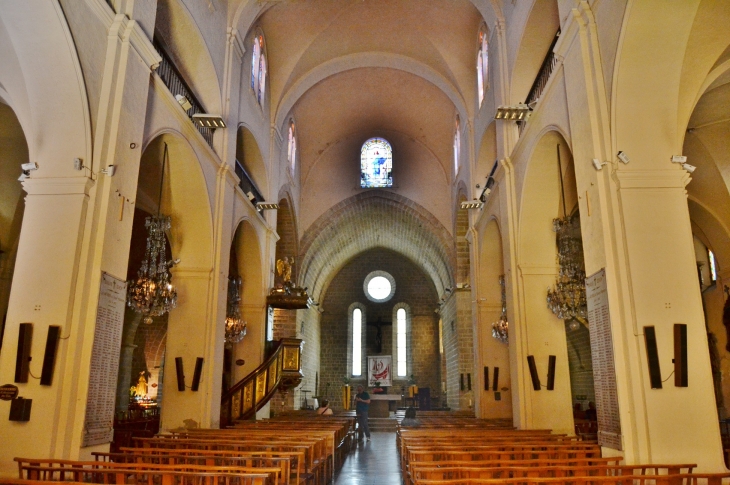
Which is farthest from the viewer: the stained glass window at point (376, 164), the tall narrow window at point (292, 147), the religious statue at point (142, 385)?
the stained glass window at point (376, 164)

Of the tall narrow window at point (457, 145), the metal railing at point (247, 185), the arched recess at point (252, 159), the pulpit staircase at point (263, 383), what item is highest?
the tall narrow window at point (457, 145)

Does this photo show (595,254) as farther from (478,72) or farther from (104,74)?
(478,72)

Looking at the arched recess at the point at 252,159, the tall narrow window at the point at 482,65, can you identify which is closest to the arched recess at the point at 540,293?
the tall narrow window at the point at 482,65

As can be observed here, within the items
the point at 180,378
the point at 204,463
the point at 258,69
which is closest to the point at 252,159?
the point at 258,69

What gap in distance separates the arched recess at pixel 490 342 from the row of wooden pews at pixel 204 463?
6.57 m

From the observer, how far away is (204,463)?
260 inches

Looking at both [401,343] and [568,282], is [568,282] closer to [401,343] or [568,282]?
[568,282]

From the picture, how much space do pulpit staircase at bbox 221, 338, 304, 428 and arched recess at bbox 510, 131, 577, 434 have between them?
607 centimetres

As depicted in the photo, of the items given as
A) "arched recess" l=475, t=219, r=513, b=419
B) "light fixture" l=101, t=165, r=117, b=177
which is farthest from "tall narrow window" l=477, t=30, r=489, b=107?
"light fixture" l=101, t=165, r=117, b=177

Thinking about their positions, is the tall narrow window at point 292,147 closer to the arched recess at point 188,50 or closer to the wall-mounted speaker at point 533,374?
the arched recess at point 188,50

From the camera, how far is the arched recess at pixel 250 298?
50.5ft

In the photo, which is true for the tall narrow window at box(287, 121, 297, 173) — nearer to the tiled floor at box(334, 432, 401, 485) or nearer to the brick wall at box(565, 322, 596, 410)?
the tiled floor at box(334, 432, 401, 485)

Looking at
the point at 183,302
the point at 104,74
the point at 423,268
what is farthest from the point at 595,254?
the point at 423,268

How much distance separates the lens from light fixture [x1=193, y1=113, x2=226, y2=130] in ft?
35.0
